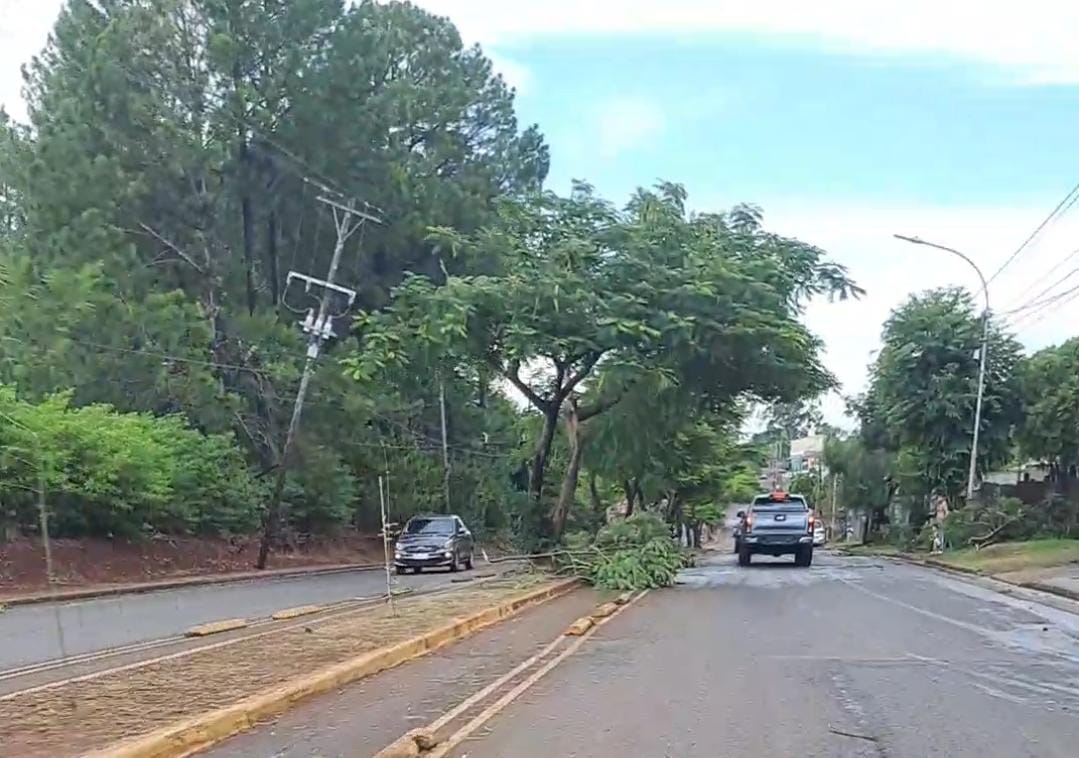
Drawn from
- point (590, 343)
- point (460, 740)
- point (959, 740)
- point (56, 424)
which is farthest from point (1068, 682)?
point (56, 424)

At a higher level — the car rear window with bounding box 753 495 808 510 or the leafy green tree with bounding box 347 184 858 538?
the leafy green tree with bounding box 347 184 858 538

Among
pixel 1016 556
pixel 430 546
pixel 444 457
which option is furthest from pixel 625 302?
pixel 444 457

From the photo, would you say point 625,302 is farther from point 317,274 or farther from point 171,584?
point 317,274

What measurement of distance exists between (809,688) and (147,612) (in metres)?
13.8

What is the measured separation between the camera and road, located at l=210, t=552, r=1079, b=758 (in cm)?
897

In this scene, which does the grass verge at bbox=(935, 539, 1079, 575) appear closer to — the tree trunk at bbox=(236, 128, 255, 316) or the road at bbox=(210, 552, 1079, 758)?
the road at bbox=(210, 552, 1079, 758)

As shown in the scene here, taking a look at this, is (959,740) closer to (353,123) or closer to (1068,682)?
(1068,682)

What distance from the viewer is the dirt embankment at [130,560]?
28.5m

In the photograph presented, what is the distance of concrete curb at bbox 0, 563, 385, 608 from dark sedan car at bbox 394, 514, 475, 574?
285 centimetres

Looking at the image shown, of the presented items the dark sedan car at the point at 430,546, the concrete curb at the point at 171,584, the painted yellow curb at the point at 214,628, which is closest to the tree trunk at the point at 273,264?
the concrete curb at the point at 171,584

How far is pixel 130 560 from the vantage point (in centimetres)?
3297

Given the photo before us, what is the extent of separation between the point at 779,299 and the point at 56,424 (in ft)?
53.5

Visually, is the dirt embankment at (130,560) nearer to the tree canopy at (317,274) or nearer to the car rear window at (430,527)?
the tree canopy at (317,274)

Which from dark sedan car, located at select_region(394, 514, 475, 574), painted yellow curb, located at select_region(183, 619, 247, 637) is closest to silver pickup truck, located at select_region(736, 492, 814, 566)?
dark sedan car, located at select_region(394, 514, 475, 574)
